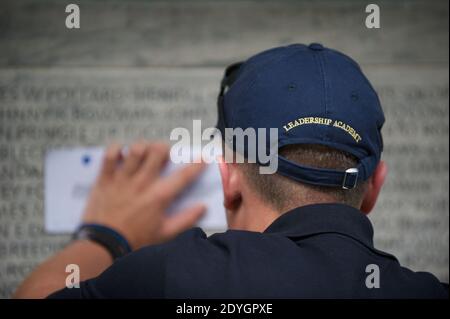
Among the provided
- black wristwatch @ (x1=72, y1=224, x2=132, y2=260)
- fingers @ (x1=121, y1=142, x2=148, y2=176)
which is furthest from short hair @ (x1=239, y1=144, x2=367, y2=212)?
fingers @ (x1=121, y1=142, x2=148, y2=176)

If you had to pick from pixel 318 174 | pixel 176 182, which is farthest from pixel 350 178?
pixel 176 182

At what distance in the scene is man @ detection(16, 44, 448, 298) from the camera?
741 mm

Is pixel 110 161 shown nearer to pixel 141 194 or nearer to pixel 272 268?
pixel 141 194

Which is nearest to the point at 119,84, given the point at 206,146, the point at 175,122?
the point at 175,122

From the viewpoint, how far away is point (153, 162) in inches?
55.4

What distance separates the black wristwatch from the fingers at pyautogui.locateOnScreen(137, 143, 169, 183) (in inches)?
6.3

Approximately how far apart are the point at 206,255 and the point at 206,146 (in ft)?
2.24

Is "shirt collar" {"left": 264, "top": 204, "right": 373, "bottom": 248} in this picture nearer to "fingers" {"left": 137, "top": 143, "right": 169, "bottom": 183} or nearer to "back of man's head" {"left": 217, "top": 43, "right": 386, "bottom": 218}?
"back of man's head" {"left": 217, "top": 43, "right": 386, "bottom": 218}

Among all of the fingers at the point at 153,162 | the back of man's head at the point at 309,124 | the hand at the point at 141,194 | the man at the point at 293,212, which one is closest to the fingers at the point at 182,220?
the hand at the point at 141,194

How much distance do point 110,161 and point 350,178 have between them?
75 centimetres

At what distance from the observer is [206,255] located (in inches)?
30.4

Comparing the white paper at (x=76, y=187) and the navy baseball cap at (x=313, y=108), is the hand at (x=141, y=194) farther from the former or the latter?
the navy baseball cap at (x=313, y=108)

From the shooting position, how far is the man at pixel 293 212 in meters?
0.74

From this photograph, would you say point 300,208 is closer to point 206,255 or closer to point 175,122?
point 206,255
